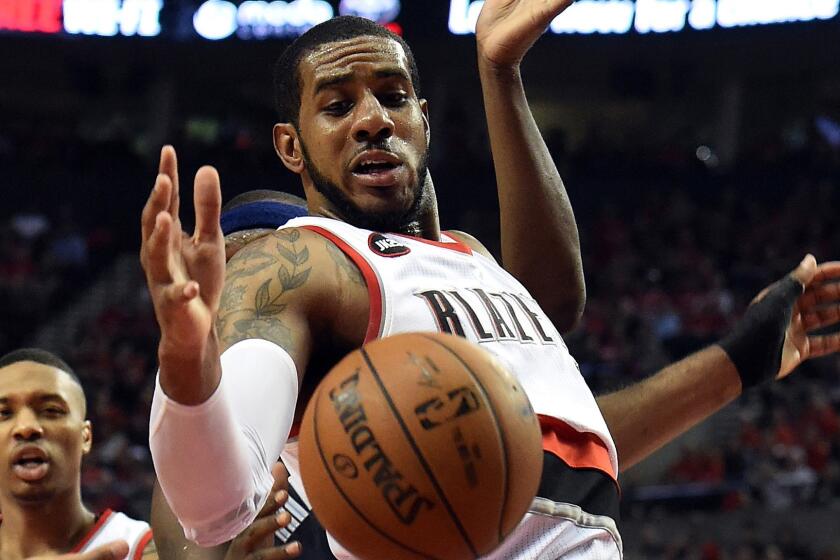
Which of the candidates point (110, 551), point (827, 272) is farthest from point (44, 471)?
point (827, 272)

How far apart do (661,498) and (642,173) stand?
6.48 metres

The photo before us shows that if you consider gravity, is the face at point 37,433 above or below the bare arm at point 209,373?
below

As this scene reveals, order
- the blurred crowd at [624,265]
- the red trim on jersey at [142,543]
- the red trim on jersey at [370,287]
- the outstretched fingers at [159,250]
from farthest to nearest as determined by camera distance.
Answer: the blurred crowd at [624,265] → the red trim on jersey at [142,543] → the red trim on jersey at [370,287] → the outstretched fingers at [159,250]

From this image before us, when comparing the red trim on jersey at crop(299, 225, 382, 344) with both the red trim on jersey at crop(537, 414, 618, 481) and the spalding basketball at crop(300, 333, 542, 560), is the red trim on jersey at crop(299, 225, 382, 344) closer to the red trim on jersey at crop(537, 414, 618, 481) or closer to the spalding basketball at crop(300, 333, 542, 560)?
the red trim on jersey at crop(537, 414, 618, 481)

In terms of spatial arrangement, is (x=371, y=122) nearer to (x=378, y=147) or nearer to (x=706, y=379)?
(x=378, y=147)

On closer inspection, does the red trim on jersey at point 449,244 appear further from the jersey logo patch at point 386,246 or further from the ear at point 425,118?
the ear at point 425,118

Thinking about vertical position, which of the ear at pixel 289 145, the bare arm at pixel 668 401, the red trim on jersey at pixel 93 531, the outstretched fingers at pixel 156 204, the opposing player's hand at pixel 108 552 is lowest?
the red trim on jersey at pixel 93 531

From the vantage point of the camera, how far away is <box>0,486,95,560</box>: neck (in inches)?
168

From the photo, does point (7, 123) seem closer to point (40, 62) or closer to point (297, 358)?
point (40, 62)

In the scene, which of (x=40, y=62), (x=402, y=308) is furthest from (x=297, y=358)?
(x=40, y=62)

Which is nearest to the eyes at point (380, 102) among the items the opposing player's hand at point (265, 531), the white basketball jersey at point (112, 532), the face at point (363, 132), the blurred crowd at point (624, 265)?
the face at point (363, 132)

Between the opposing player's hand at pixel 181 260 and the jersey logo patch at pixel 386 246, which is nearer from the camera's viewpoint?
the opposing player's hand at pixel 181 260

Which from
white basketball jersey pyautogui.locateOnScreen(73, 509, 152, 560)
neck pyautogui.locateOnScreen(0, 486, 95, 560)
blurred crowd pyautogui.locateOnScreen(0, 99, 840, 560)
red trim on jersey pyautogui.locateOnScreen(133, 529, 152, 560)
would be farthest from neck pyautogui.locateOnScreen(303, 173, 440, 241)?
blurred crowd pyautogui.locateOnScreen(0, 99, 840, 560)

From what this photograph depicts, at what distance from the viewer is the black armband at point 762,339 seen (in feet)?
11.2
